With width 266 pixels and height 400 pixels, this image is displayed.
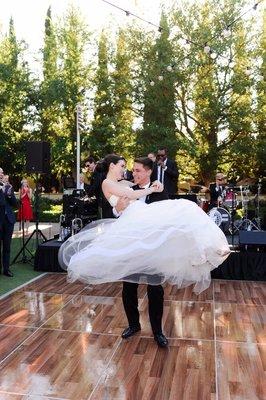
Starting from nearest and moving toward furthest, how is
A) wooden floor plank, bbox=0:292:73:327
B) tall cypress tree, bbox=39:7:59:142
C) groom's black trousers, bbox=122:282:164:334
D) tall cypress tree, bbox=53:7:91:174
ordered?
groom's black trousers, bbox=122:282:164:334 → wooden floor plank, bbox=0:292:73:327 → tall cypress tree, bbox=39:7:59:142 → tall cypress tree, bbox=53:7:91:174

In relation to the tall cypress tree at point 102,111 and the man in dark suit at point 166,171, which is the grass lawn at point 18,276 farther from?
the tall cypress tree at point 102,111

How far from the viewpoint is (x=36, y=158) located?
286 inches

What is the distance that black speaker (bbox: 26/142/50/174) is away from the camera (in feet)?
23.7

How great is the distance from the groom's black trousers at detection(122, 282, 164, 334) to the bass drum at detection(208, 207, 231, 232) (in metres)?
5.28

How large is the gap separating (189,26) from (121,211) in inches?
566

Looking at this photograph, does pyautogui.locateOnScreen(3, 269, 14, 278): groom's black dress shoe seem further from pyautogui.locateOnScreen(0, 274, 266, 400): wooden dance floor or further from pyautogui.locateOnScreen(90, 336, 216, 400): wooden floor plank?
pyautogui.locateOnScreen(90, 336, 216, 400): wooden floor plank

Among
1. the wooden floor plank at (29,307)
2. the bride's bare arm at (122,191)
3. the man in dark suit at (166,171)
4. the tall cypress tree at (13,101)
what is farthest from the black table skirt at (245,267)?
the tall cypress tree at (13,101)

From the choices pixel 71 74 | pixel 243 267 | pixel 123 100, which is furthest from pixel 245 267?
pixel 71 74

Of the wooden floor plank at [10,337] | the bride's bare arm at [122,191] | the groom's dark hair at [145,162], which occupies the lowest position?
the wooden floor plank at [10,337]

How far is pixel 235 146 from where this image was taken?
16.4 meters

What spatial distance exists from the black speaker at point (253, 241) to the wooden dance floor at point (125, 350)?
113 cm

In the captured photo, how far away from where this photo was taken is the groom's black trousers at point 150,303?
3588 millimetres

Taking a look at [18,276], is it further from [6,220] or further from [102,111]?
[102,111]

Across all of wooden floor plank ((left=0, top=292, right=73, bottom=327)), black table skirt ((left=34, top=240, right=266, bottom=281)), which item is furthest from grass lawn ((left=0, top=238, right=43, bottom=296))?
black table skirt ((left=34, top=240, right=266, bottom=281))
